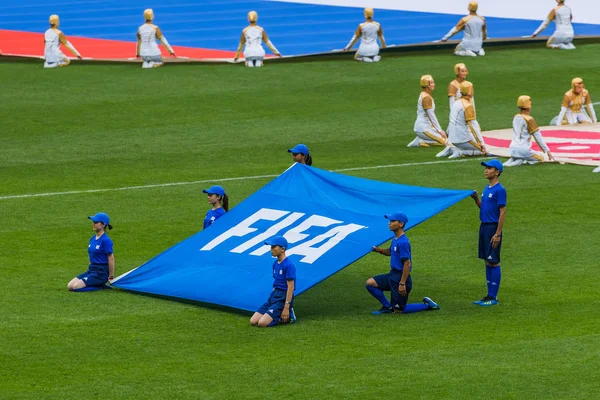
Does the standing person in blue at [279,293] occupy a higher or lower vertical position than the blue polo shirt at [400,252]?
lower

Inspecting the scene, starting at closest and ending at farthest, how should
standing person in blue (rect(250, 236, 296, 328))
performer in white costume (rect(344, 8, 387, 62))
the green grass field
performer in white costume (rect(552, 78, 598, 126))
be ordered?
the green grass field, standing person in blue (rect(250, 236, 296, 328)), performer in white costume (rect(552, 78, 598, 126)), performer in white costume (rect(344, 8, 387, 62))

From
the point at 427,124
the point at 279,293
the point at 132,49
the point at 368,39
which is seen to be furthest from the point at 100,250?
the point at 132,49

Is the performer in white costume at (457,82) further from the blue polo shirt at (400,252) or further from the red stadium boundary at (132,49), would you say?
the blue polo shirt at (400,252)

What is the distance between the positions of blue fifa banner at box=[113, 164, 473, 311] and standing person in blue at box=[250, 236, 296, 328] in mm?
403

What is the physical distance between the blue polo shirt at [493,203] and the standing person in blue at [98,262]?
199 inches

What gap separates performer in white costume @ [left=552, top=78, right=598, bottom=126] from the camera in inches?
1163

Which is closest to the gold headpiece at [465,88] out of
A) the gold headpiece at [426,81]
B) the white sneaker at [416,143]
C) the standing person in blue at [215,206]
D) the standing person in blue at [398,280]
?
the gold headpiece at [426,81]

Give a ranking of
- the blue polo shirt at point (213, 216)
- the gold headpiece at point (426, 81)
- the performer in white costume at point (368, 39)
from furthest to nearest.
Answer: the performer in white costume at point (368, 39), the gold headpiece at point (426, 81), the blue polo shirt at point (213, 216)

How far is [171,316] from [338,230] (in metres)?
2.48

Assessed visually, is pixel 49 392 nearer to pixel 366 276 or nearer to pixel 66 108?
pixel 366 276

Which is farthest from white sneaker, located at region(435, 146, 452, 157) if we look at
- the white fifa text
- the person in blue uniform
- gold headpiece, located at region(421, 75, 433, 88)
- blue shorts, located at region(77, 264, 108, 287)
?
blue shorts, located at region(77, 264, 108, 287)

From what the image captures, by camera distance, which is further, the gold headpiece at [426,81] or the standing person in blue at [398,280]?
the gold headpiece at [426,81]

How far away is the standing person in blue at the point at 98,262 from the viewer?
17031 mm

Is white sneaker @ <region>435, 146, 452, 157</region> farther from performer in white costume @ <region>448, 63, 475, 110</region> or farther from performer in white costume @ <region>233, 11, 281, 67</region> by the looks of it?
performer in white costume @ <region>233, 11, 281, 67</region>
